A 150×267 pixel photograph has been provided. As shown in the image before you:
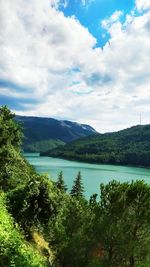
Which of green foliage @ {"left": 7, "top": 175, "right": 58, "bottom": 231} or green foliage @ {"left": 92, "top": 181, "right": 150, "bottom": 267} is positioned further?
green foliage @ {"left": 7, "top": 175, "right": 58, "bottom": 231}

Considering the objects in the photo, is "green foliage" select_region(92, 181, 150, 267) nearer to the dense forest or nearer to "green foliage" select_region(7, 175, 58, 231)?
the dense forest

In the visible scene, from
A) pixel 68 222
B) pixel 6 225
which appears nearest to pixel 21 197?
pixel 68 222

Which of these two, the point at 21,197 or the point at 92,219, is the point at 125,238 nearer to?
the point at 92,219

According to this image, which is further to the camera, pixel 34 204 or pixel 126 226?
pixel 34 204

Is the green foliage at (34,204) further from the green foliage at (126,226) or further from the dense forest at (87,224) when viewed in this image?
the green foliage at (126,226)

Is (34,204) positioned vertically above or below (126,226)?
above

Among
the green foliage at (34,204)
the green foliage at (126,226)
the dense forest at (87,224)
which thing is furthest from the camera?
the green foliage at (34,204)

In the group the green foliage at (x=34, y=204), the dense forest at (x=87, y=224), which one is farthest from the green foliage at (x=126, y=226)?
the green foliage at (x=34, y=204)

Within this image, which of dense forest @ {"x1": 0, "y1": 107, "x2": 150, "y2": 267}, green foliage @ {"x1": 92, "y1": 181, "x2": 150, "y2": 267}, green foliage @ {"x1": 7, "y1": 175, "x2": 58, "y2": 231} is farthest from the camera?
green foliage @ {"x1": 7, "y1": 175, "x2": 58, "y2": 231}

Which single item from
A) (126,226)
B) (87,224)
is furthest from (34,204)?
(126,226)

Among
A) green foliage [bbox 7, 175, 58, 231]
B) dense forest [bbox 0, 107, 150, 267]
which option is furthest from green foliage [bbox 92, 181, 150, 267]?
green foliage [bbox 7, 175, 58, 231]

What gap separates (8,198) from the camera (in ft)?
114

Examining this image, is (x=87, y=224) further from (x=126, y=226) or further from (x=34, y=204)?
(x=34, y=204)

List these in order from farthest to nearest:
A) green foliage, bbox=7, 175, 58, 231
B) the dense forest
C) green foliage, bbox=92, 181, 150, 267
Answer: green foliage, bbox=7, 175, 58, 231
the dense forest
green foliage, bbox=92, 181, 150, 267
